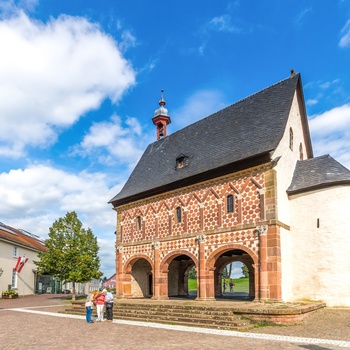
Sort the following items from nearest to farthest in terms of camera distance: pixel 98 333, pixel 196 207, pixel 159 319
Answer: pixel 98 333 → pixel 159 319 → pixel 196 207

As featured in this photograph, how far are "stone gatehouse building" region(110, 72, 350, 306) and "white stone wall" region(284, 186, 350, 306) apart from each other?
5 cm

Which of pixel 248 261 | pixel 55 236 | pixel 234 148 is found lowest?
pixel 248 261

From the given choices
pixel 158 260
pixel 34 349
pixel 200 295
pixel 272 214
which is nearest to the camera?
pixel 34 349

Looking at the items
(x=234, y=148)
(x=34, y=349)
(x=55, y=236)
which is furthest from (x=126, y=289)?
(x=34, y=349)

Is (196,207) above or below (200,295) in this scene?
above

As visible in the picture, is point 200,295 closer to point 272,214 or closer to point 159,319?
point 159,319

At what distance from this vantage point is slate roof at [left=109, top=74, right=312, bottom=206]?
2097 centimetres

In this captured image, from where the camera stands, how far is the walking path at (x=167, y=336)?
10734 millimetres

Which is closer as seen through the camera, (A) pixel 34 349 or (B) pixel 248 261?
(A) pixel 34 349

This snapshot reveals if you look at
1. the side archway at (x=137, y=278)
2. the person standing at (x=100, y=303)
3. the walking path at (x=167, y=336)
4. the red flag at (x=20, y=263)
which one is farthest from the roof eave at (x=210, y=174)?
the red flag at (x=20, y=263)

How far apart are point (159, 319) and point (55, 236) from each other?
15.9 meters

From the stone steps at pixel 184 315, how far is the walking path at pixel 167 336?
0.74 m

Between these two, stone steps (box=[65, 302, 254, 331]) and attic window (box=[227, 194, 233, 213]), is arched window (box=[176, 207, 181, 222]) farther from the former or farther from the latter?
stone steps (box=[65, 302, 254, 331])

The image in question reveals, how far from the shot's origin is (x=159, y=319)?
658 inches
